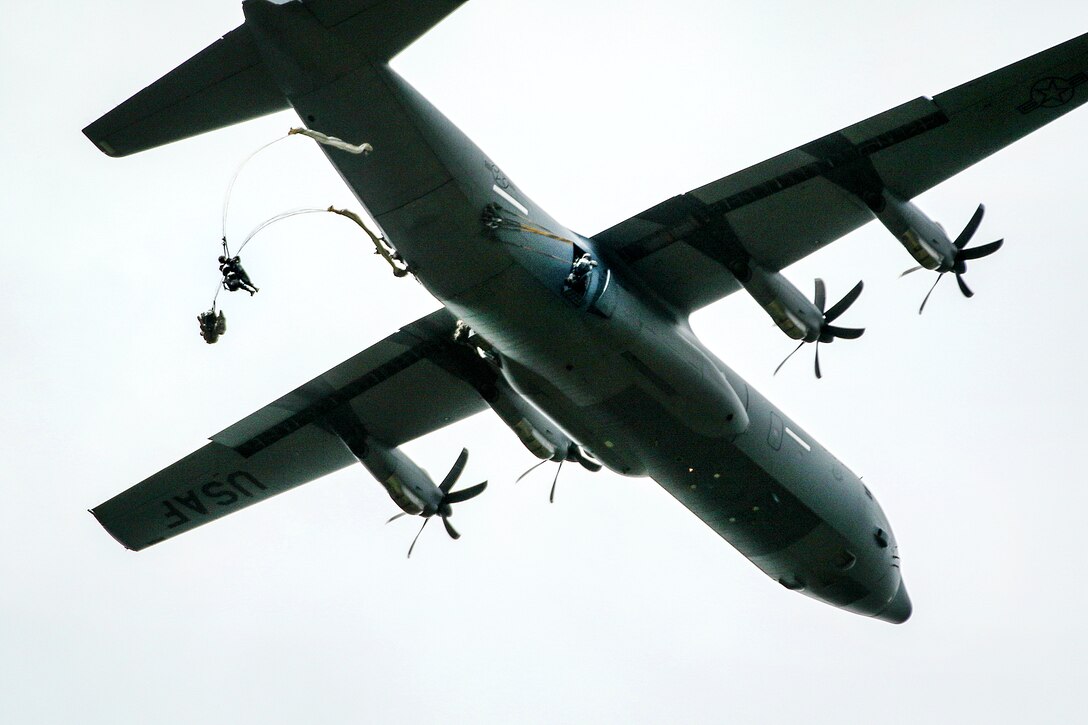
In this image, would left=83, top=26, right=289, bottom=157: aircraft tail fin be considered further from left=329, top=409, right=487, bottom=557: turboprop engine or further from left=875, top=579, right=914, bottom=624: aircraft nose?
left=875, top=579, right=914, bottom=624: aircraft nose

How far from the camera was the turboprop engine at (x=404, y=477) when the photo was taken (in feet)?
78.8

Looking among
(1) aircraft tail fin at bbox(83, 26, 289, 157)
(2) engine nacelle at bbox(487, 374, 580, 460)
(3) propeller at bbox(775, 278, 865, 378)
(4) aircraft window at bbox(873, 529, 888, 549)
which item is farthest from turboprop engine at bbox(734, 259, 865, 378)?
(1) aircraft tail fin at bbox(83, 26, 289, 157)

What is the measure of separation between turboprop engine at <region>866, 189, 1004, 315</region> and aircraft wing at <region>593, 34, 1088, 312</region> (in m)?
0.26

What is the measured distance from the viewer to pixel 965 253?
20.4 m

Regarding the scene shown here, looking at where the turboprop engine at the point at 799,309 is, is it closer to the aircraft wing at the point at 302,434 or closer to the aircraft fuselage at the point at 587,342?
the aircraft fuselage at the point at 587,342

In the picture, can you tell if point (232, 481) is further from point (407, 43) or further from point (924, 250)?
point (924, 250)

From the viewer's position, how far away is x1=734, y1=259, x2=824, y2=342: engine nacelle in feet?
67.3

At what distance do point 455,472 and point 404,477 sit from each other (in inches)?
35.4

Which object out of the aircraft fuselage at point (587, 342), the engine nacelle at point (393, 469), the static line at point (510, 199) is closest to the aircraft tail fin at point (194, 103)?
the aircraft fuselage at point (587, 342)

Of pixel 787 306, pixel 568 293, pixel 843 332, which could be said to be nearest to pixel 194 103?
pixel 568 293

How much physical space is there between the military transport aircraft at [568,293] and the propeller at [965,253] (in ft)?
0.12

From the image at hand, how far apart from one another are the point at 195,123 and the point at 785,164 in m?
8.45

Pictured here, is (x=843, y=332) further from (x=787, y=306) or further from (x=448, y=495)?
(x=448, y=495)

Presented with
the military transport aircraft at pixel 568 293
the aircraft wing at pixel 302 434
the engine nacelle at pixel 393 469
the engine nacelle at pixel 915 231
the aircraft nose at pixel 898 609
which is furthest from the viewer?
the aircraft nose at pixel 898 609
